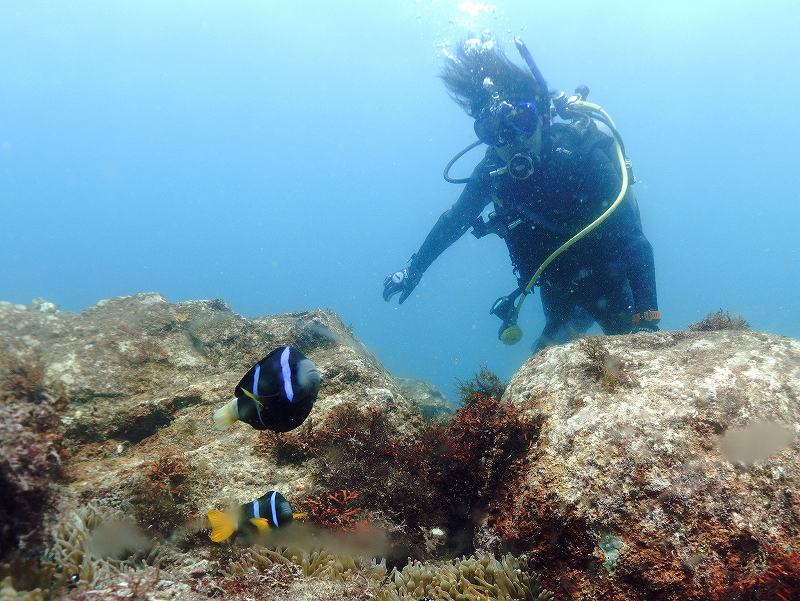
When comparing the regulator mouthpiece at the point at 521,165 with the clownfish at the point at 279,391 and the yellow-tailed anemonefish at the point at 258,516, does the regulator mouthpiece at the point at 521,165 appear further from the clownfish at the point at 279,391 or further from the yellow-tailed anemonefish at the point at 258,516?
the clownfish at the point at 279,391

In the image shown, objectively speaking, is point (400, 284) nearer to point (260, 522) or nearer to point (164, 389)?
point (164, 389)

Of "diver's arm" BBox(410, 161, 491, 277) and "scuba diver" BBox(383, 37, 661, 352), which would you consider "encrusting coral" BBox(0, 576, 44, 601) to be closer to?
"scuba diver" BBox(383, 37, 661, 352)

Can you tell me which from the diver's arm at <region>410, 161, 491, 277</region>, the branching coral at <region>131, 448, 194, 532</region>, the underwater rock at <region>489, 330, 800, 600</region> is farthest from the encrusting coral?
the diver's arm at <region>410, 161, 491, 277</region>

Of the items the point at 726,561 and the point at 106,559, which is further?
the point at 106,559

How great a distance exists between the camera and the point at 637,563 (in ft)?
8.52

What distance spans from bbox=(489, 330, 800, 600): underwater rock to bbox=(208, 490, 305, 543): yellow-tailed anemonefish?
4.86 ft

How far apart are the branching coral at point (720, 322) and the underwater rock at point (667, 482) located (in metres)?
1.63

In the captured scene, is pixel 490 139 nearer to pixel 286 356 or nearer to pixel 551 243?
pixel 551 243

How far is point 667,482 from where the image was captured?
2742mm

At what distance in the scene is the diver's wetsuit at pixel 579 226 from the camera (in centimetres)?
674

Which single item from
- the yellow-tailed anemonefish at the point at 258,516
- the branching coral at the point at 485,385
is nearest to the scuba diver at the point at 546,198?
the branching coral at the point at 485,385

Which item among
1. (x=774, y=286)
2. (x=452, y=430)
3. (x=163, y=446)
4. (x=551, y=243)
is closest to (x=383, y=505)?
(x=452, y=430)

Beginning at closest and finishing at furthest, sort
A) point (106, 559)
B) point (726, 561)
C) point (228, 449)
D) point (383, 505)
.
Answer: point (726, 561), point (106, 559), point (383, 505), point (228, 449)

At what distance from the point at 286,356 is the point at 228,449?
2703 mm
